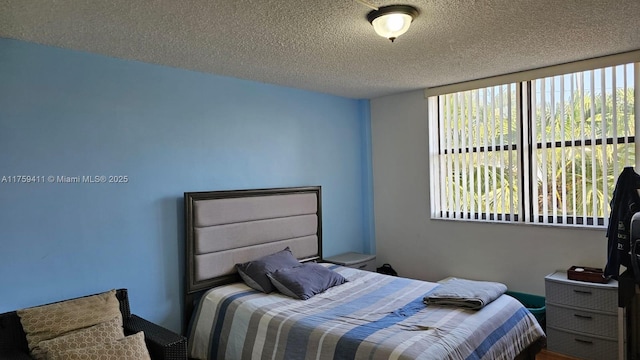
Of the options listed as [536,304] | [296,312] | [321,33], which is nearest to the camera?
[321,33]

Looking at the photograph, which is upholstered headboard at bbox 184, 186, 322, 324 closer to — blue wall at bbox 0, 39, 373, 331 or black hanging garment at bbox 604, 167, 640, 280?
blue wall at bbox 0, 39, 373, 331

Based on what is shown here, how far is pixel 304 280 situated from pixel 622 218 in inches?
97.5

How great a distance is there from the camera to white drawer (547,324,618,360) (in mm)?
3133

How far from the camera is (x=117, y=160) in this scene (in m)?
3.00

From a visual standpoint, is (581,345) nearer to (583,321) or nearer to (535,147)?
(583,321)

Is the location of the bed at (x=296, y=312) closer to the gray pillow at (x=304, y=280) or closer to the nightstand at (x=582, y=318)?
the gray pillow at (x=304, y=280)

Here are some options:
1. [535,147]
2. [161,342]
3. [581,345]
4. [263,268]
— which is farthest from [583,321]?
[161,342]

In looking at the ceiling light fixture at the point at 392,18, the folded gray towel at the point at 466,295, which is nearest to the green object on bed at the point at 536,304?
the folded gray towel at the point at 466,295

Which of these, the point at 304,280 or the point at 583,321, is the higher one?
the point at 304,280

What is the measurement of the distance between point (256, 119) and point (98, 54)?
1.44 m

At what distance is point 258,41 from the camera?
2742 mm

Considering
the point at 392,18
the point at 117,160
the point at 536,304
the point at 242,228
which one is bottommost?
the point at 536,304

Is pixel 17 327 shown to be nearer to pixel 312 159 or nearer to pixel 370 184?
pixel 312 159

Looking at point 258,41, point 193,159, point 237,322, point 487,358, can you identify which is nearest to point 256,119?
point 193,159
